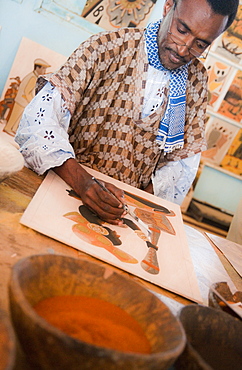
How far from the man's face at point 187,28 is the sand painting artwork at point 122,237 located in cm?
72

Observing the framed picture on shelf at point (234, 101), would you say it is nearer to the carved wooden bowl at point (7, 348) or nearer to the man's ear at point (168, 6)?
the man's ear at point (168, 6)

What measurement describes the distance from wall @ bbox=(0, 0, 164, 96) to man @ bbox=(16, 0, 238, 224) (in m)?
1.92

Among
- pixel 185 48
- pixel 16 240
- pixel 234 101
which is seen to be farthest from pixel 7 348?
pixel 234 101

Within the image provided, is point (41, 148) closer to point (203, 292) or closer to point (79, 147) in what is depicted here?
point (79, 147)

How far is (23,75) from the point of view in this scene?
11.0 feet

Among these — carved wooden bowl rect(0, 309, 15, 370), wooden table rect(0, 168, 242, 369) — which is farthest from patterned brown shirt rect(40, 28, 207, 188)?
carved wooden bowl rect(0, 309, 15, 370)

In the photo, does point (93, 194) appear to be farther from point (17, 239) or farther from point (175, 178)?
point (175, 178)

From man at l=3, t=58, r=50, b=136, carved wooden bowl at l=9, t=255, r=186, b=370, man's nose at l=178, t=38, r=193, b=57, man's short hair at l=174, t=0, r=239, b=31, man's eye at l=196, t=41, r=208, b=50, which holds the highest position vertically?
man's short hair at l=174, t=0, r=239, b=31

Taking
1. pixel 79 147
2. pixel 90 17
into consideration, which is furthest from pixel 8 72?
pixel 79 147

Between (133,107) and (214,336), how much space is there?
125 cm

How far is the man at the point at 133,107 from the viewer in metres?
1.33

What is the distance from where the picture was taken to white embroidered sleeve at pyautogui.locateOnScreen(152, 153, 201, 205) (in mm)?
1820

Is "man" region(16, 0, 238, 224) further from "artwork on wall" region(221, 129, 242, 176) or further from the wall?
"artwork on wall" region(221, 129, 242, 176)

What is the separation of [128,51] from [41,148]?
636 mm
